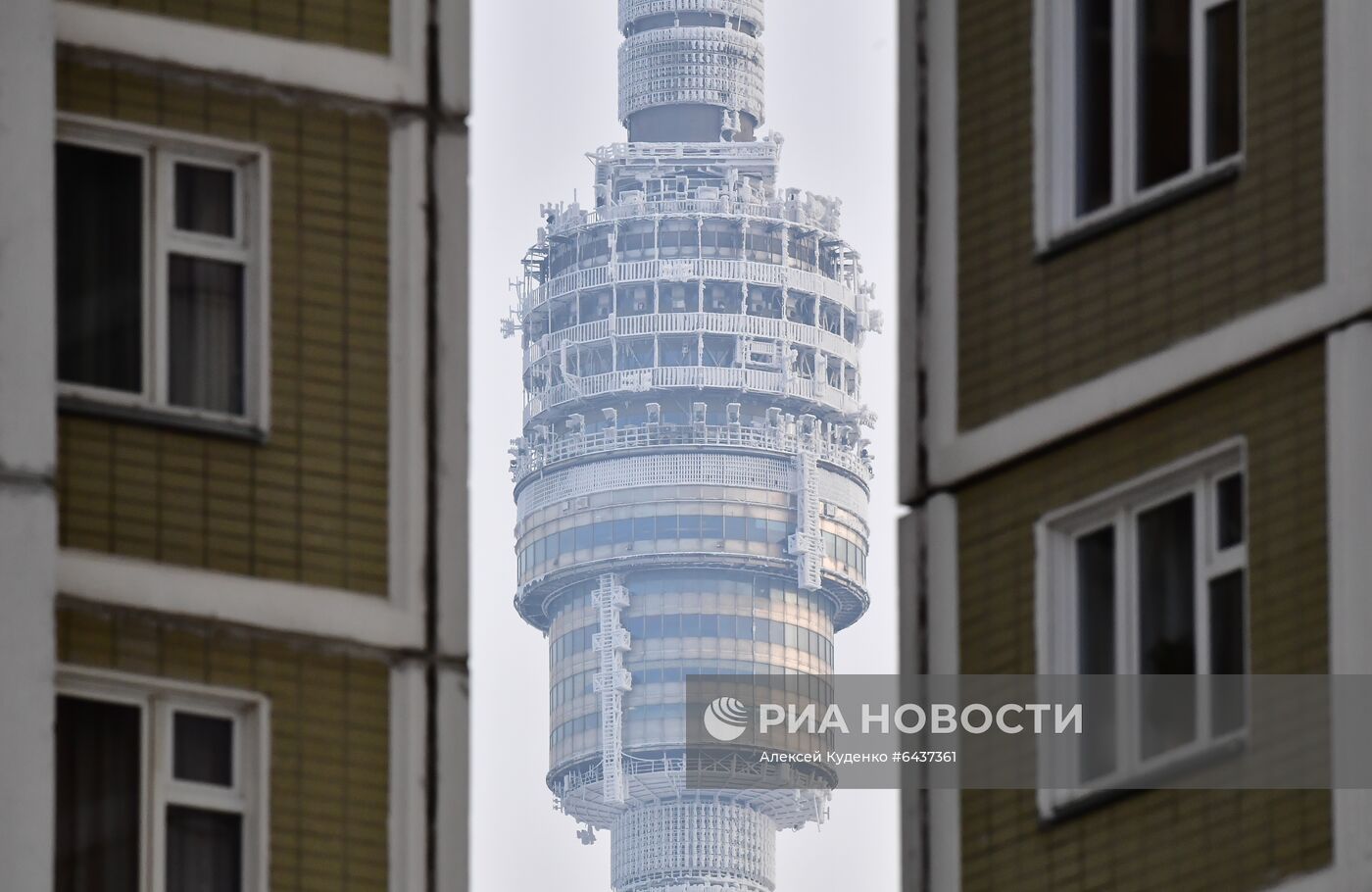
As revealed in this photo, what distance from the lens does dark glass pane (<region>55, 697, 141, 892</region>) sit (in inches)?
771

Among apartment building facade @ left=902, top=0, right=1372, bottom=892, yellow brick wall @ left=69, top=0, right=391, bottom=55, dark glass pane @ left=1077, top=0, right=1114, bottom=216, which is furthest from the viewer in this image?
yellow brick wall @ left=69, top=0, right=391, bottom=55

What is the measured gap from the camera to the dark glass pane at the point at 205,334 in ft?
68.6

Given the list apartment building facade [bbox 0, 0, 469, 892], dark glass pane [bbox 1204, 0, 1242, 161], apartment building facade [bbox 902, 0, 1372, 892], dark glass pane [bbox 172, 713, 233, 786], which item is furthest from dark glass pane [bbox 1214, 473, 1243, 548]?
dark glass pane [bbox 172, 713, 233, 786]

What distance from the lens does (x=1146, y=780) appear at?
1961cm

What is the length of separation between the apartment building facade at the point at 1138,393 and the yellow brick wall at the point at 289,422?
10.4 ft

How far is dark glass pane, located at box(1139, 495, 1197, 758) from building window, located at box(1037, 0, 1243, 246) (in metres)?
1.82

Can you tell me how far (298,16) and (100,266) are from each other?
217cm

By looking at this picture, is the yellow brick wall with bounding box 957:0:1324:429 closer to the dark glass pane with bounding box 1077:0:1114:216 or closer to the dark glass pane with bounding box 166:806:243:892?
the dark glass pane with bounding box 1077:0:1114:216

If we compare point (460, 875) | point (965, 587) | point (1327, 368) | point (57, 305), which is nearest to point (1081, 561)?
point (965, 587)

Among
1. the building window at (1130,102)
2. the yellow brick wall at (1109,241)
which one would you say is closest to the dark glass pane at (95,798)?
the yellow brick wall at (1109,241)

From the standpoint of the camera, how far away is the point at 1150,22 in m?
21.1

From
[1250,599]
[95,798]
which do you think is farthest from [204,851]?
[1250,599]

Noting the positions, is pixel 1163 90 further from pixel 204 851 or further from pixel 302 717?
pixel 204 851
